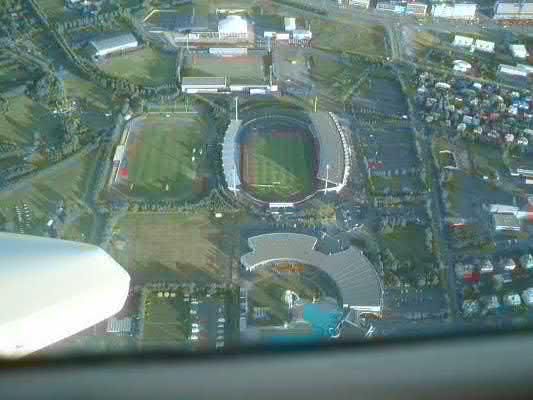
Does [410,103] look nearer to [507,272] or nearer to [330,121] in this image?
[330,121]

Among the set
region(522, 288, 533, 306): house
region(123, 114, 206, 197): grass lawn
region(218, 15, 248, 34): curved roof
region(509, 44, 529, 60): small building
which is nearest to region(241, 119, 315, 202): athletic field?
region(123, 114, 206, 197): grass lawn

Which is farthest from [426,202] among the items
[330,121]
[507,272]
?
[330,121]

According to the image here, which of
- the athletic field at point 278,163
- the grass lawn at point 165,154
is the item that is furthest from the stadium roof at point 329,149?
the grass lawn at point 165,154

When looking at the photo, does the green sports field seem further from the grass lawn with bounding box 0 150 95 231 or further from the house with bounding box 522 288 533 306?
the house with bounding box 522 288 533 306

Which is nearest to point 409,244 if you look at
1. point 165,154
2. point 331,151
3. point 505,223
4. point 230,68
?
point 505,223

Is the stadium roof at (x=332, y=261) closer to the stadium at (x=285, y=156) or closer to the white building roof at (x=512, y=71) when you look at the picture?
the stadium at (x=285, y=156)
